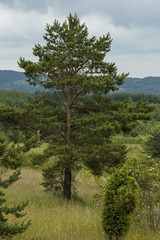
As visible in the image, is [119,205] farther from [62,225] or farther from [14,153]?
[14,153]

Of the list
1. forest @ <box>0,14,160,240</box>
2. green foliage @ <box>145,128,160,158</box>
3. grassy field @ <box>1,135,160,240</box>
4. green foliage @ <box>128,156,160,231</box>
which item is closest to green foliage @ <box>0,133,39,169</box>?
grassy field @ <box>1,135,160,240</box>

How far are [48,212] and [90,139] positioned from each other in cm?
492

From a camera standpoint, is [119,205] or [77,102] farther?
[77,102]

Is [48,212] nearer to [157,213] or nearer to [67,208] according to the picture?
[67,208]

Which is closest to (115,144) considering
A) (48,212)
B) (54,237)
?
(48,212)

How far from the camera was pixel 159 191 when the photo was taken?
10.1 meters

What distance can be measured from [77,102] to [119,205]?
9.94 m

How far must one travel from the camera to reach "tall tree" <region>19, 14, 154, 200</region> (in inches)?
612

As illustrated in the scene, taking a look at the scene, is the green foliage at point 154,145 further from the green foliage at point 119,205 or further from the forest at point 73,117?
the green foliage at point 119,205

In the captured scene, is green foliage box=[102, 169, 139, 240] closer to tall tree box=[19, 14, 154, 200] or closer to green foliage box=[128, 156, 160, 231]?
green foliage box=[128, 156, 160, 231]

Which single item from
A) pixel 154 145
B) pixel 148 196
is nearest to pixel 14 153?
pixel 148 196

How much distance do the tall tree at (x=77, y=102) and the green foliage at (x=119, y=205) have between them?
615 cm

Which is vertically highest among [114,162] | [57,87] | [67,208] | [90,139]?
[57,87]

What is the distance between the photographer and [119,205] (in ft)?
27.5
